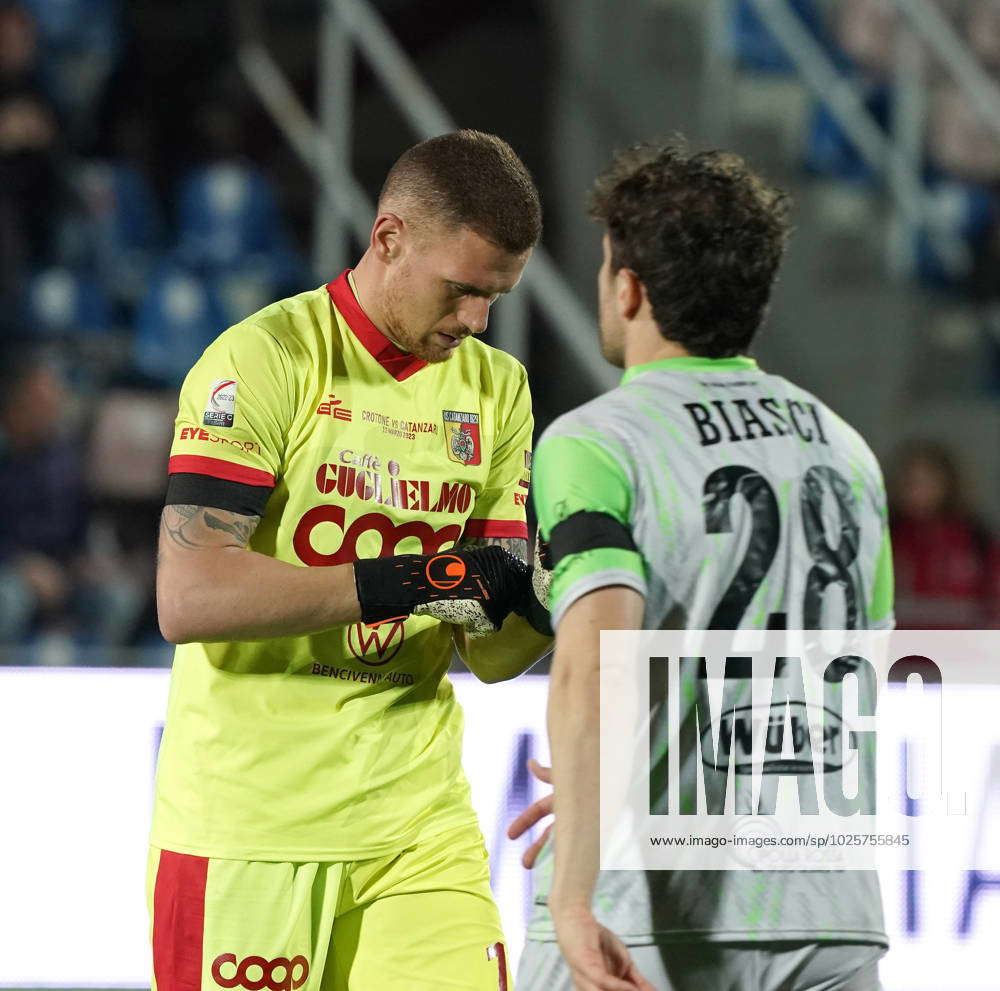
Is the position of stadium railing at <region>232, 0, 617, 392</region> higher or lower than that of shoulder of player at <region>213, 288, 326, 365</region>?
higher

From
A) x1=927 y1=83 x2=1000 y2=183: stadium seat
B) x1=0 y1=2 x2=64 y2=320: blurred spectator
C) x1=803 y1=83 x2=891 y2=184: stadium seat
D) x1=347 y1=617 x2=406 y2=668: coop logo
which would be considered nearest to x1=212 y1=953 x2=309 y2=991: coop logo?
x1=347 y1=617 x2=406 y2=668: coop logo

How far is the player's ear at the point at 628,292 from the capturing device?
7.16 ft

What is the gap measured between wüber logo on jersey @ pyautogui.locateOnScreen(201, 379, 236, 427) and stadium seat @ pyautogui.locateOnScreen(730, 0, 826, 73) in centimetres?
687

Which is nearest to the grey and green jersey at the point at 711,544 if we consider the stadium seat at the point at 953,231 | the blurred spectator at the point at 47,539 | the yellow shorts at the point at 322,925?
the yellow shorts at the point at 322,925

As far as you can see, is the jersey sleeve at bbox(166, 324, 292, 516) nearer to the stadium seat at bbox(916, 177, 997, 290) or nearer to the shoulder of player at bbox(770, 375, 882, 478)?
the shoulder of player at bbox(770, 375, 882, 478)

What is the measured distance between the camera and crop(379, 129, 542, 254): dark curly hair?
2.76 m

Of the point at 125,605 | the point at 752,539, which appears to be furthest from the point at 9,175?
the point at 752,539

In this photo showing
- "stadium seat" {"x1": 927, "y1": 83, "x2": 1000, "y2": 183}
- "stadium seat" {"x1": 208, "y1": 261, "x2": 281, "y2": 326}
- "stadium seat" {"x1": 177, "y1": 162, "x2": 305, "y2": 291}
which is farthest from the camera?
"stadium seat" {"x1": 927, "y1": 83, "x2": 1000, "y2": 183}

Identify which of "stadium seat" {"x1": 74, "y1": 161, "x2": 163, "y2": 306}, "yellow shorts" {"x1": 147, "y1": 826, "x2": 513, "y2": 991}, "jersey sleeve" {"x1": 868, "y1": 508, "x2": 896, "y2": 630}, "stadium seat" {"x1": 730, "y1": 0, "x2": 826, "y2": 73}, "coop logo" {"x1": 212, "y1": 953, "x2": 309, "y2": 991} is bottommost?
"coop logo" {"x1": 212, "y1": 953, "x2": 309, "y2": 991}

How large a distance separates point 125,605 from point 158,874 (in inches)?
163

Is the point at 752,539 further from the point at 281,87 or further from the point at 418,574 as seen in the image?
the point at 281,87

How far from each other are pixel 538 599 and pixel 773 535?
76cm

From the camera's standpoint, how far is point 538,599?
278cm

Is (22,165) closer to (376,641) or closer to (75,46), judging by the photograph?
(75,46)
